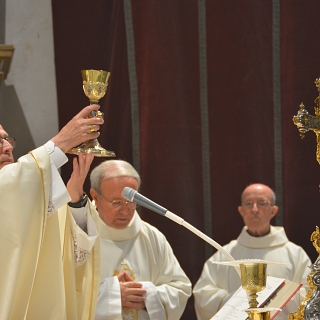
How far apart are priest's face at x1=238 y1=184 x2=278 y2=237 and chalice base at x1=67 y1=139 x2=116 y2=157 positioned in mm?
2704

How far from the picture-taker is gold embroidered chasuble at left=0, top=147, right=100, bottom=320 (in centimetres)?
337

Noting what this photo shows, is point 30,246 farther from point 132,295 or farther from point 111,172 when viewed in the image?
point 111,172

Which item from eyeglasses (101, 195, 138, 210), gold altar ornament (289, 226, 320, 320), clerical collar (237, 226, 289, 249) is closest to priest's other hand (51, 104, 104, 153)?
gold altar ornament (289, 226, 320, 320)

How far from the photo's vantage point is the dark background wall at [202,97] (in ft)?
21.3

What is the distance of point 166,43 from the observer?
6.50 m

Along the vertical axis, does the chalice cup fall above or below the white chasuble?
above

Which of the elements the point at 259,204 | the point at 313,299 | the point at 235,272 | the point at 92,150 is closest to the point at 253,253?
the point at 235,272

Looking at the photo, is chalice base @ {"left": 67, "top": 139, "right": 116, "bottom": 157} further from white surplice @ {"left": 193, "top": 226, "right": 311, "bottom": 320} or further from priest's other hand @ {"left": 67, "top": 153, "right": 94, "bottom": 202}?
white surplice @ {"left": 193, "top": 226, "right": 311, "bottom": 320}

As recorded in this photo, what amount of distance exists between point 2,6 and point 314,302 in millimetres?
4575

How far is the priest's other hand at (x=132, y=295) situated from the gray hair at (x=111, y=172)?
72cm

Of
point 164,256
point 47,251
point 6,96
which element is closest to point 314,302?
point 47,251

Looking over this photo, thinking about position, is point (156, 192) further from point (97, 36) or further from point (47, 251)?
point (47, 251)

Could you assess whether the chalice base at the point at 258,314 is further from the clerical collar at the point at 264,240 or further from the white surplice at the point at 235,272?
the clerical collar at the point at 264,240

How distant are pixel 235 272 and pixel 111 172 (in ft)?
5.15
